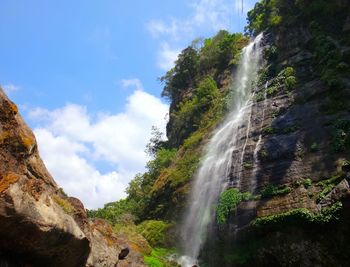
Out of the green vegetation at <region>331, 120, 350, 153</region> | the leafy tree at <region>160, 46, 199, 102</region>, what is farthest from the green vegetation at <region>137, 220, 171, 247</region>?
the leafy tree at <region>160, 46, 199, 102</region>

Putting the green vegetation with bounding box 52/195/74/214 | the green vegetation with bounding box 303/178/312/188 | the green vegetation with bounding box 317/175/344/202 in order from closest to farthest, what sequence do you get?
the green vegetation with bounding box 52/195/74/214 < the green vegetation with bounding box 317/175/344/202 < the green vegetation with bounding box 303/178/312/188

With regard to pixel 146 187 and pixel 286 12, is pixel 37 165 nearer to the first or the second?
pixel 146 187

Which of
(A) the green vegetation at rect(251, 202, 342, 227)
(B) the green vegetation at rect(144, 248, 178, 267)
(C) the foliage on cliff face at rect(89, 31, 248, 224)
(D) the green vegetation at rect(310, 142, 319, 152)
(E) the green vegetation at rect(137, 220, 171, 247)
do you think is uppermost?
(C) the foliage on cliff face at rect(89, 31, 248, 224)

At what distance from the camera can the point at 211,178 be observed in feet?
83.8

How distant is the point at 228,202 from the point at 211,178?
4054 millimetres

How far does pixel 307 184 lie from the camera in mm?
18812

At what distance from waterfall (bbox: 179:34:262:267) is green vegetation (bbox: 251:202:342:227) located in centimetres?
476

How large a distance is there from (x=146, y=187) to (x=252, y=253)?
66.4 ft

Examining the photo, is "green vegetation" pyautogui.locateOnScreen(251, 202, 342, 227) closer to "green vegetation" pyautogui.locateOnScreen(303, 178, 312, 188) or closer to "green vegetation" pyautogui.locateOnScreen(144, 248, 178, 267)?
"green vegetation" pyautogui.locateOnScreen(303, 178, 312, 188)

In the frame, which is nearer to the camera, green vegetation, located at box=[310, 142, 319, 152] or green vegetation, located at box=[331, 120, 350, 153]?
green vegetation, located at box=[331, 120, 350, 153]

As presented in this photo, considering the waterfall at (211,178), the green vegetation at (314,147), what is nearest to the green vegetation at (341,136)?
the green vegetation at (314,147)

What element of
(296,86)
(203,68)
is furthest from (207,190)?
(203,68)

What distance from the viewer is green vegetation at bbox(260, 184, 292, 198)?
1936cm

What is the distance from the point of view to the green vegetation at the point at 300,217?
53.9 feet
